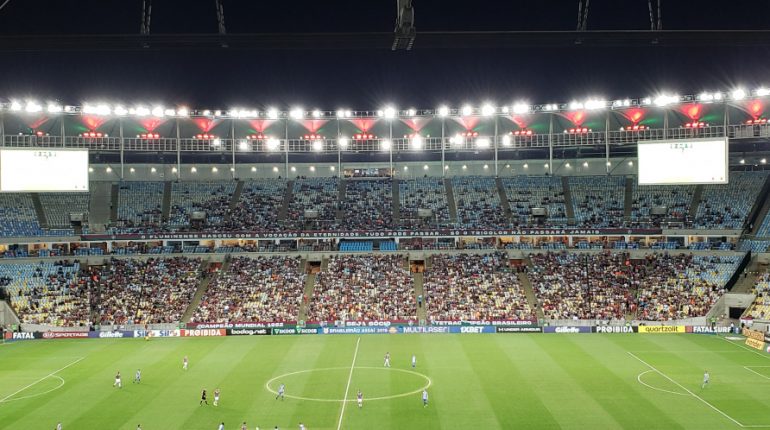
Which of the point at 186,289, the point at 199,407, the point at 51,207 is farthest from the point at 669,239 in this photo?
the point at 51,207

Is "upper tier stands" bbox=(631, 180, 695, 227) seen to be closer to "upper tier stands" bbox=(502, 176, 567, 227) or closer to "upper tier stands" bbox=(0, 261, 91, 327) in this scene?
"upper tier stands" bbox=(502, 176, 567, 227)

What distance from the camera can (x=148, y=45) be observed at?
17.9 metres

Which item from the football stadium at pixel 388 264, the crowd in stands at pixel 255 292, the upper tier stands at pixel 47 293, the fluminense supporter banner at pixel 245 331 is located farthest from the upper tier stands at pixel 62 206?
the fluminense supporter banner at pixel 245 331

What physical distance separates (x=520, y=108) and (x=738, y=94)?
24108 millimetres

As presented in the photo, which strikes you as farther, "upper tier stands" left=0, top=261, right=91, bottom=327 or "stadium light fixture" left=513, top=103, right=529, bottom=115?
"stadium light fixture" left=513, top=103, right=529, bottom=115

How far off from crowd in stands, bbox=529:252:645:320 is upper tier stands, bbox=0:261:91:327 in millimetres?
45144

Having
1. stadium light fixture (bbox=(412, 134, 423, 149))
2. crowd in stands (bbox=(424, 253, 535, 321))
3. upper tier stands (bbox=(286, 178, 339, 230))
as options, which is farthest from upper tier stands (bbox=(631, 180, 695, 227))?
upper tier stands (bbox=(286, 178, 339, 230))

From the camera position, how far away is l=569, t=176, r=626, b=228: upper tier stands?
276 feet

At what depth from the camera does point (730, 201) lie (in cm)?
8281

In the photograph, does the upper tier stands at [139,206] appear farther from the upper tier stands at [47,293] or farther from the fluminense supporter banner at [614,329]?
the fluminense supporter banner at [614,329]

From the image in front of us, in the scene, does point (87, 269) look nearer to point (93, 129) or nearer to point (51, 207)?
point (51, 207)

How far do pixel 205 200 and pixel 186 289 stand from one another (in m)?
18.7

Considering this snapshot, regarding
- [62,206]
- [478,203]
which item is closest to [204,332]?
[62,206]

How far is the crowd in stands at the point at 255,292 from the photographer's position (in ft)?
230
